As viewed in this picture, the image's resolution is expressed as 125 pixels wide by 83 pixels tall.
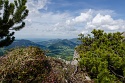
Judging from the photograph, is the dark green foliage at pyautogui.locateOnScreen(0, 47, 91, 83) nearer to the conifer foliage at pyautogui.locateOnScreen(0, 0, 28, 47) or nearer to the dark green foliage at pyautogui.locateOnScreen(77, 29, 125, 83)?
the dark green foliage at pyautogui.locateOnScreen(77, 29, 125, 83)

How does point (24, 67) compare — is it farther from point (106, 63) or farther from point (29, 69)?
point (106, 63)

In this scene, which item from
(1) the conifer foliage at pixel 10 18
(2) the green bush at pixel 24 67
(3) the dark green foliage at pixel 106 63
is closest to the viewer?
(2) the green bush at pixel 24 67

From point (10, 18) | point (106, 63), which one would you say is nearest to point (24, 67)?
point (106, 63)

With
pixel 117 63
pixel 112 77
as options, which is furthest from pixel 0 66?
pixel 117 63

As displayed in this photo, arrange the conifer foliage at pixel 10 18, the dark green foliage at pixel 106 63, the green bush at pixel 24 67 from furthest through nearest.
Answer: the conifer foliage at pixel 10 18, the dark green foliage at pixel 106 63, the green bush at pixel 24 67

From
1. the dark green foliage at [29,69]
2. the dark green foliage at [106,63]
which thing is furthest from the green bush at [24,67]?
the dark green foliage at [106,63]

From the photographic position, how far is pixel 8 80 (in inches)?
262

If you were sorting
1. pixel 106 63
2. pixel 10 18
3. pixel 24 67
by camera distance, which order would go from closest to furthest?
pixel 24 67 < pixel 106 63 < pixel 10 18

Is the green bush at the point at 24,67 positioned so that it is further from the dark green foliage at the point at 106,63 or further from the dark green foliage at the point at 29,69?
the dark green foliage at the point at 106,63

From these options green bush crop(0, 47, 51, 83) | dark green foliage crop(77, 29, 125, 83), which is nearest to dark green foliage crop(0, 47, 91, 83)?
green bush crop(0, 47, 51, 83)

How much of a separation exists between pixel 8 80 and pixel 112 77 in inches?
189

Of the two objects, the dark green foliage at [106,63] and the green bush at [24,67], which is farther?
the dark green foliage at [106,63]

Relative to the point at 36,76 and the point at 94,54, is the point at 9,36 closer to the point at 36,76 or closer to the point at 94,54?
the point at 94,54

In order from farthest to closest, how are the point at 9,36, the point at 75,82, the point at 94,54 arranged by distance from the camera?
the point at 9,36, the point at 94,54, the point at 75,82
